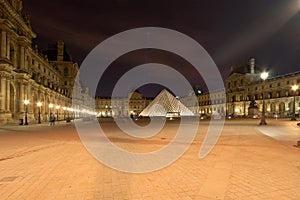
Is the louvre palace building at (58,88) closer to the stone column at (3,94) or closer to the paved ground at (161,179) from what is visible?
the stone column at (3,94)

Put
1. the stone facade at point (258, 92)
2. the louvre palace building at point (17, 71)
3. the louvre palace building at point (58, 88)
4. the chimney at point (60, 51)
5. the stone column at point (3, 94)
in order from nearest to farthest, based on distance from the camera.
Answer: the stone column at point (3, 94) → the louvre palace building at point (17, 71) → the louvre palace building at point (58, 88) → the chimney at point (60, 51) → the stone facade at point (258, 92)

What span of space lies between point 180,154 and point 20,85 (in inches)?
1379

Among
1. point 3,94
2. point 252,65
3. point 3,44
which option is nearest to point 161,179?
point 3,94

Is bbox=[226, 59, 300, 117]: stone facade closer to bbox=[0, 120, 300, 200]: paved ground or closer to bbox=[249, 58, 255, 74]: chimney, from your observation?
bbox=[249, 58, 255, 74]: chimney

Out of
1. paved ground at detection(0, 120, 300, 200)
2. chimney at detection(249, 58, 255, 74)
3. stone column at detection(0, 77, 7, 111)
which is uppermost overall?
chimney at detection(249, 58, 255, 74)

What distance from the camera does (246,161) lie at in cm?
722

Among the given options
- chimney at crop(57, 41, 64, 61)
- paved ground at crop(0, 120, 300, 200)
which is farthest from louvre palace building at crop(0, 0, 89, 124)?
paved ground at crop(0, 120, 300, 200)

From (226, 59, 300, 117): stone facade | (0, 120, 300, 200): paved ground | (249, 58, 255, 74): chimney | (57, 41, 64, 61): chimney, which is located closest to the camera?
(0, 120, 300, 200): paved ground

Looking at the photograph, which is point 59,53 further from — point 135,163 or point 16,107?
point 135,163

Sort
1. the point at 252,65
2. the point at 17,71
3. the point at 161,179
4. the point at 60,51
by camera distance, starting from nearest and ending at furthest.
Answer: the point at 161,179, the point at 17,71, the point at 60,51, the point at 252,65

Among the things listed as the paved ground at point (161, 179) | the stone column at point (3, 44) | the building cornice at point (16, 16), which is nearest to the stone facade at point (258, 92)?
the building cornice at point (16, 16)

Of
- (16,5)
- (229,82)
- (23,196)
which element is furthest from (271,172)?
(229,82)

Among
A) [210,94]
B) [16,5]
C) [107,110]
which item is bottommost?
[107,110]

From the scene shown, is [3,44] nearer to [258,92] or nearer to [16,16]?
[16,16]
